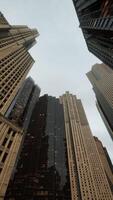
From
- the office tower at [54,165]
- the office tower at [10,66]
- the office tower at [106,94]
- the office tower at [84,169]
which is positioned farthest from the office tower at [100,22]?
the office tower at [84,169]

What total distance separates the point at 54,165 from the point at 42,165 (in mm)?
8035

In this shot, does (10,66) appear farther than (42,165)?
No

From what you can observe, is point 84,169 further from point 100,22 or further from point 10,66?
point 100,22

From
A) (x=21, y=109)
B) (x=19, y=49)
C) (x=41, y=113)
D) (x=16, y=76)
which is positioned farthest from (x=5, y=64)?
(x=41, y=113)

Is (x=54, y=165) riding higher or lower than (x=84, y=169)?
higher

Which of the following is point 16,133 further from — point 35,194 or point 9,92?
point 35,194

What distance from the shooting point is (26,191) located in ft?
369

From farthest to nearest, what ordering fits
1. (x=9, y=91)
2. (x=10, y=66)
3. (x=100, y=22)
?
(x=10, y=66) → (x=9, y=91) → (x=100, y=22)

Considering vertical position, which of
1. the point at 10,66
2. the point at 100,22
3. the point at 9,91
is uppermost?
the point at 100,22

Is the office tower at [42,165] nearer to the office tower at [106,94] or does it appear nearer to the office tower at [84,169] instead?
the office tower at [84,169]

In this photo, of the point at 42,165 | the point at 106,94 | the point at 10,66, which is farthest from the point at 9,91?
the point at 106,94

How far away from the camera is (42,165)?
126688 millimetres

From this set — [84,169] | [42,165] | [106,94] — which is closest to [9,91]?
[42,165]

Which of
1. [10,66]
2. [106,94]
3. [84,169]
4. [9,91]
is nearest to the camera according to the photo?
[9,91]
